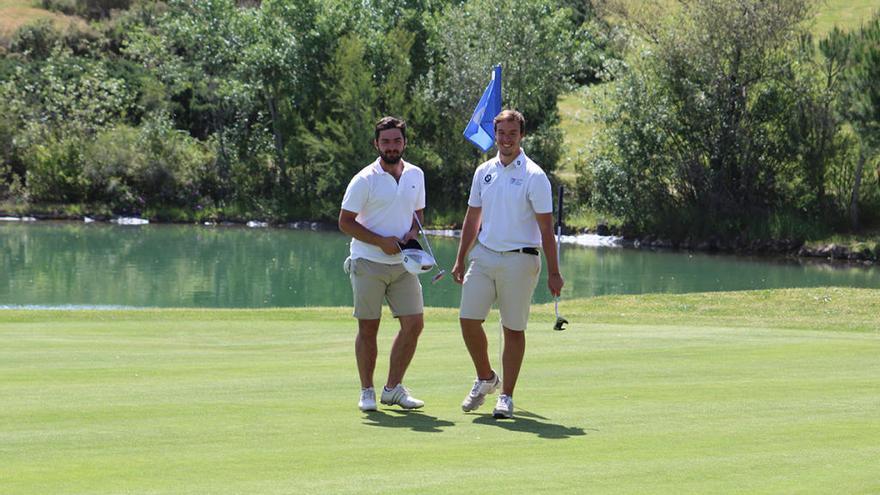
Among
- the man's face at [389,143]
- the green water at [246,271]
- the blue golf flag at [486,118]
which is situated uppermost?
the blue golf flag at [486,118]

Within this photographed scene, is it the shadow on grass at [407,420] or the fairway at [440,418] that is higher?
the fairway at [440,418]

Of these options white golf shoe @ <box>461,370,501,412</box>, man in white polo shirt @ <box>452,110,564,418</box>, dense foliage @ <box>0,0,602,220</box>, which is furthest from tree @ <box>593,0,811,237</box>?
white golf shoe @ <box>461,370,501,412</box>

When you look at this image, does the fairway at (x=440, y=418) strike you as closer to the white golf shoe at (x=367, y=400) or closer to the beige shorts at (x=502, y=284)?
the white golf shoe at (x=367, y=400)

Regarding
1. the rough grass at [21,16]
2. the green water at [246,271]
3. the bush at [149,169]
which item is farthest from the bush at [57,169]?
the rough grass at [21,16]

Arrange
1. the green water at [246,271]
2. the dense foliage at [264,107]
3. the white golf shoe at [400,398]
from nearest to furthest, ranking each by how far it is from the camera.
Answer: the white golf shoe at [400,398] → the green water at [246,271] → the dense foliage at [264,107]

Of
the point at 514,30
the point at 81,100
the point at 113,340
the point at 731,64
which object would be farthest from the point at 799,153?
the point at 113,340

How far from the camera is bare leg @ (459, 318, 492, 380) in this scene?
7.98 m

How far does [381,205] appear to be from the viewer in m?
8.07

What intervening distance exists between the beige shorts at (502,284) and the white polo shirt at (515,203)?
2.8 inches

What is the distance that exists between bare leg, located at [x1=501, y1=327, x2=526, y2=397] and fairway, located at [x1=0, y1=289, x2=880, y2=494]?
0.20m

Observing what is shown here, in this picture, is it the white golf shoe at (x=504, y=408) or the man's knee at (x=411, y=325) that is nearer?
the white golf shoe at (x=504, y=408)

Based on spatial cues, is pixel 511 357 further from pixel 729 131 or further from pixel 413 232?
pixel 729 131

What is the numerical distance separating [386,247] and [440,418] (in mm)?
1095

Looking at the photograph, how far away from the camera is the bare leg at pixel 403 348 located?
26.4 feet
